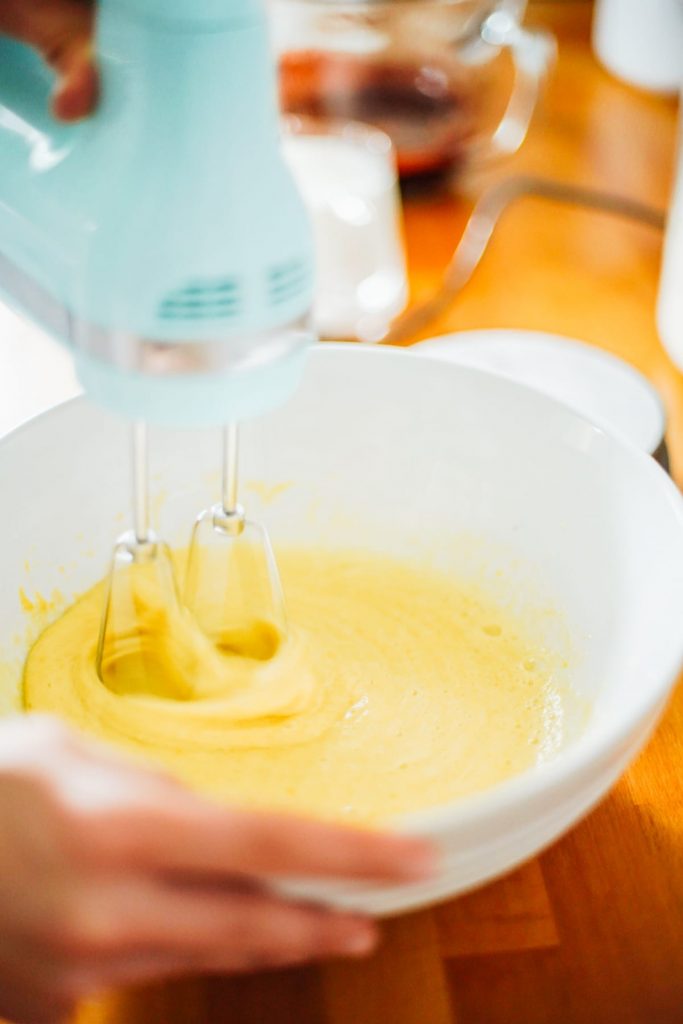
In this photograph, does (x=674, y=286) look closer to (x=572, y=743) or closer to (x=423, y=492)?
(x=423, y=492)

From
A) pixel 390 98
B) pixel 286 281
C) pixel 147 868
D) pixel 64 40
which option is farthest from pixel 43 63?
pixel 390 98

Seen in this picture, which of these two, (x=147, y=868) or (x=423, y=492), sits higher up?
(x=147, y=868)

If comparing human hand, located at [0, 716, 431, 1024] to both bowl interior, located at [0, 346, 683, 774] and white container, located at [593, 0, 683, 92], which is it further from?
white container, located at [593, 0, 683, 92]

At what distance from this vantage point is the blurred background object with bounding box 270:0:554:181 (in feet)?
3.46

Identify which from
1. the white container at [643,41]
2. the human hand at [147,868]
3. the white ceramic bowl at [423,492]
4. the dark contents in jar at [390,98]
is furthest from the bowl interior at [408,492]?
the white container at [643,41]

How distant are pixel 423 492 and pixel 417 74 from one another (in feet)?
1.82

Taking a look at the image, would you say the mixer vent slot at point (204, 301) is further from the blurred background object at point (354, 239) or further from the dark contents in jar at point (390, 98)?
the dark contents in jar at point (390, 98)

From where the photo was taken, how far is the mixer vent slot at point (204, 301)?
15.0 inches

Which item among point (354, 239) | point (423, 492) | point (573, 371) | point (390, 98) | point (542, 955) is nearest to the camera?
point (542, 955)

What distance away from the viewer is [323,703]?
59 cm

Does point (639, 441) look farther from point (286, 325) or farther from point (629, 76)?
point (629, 76)

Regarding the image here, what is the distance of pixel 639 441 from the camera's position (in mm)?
725

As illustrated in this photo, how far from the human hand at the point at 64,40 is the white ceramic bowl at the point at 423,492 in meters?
0.22

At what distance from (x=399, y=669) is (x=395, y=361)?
0.16 meters
